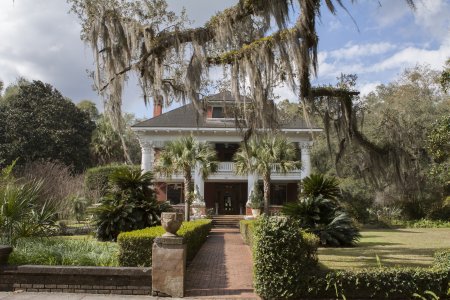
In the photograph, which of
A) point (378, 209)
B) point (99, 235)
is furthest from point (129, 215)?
point (378, 209)

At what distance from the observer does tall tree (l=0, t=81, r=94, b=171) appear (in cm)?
3700

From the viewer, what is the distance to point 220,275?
9008 mm

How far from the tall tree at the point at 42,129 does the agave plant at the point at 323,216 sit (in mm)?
27062

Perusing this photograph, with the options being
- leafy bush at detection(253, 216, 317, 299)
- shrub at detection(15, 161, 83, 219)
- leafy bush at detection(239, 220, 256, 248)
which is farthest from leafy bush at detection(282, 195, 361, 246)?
shrub at detection(15, 161, 83, 219)

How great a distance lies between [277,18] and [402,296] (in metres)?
5.72

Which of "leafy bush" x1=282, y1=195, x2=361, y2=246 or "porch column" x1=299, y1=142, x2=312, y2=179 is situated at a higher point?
"porch column" x1=299, y1=142, x2=312, y2=179

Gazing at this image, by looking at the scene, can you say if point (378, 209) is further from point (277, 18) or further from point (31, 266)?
point (31, 266)

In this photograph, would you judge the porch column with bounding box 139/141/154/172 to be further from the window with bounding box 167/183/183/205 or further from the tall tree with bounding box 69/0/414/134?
the tall tree with bounding box 69/0/414/134

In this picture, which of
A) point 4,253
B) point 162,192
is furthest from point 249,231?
Result: point 162,192

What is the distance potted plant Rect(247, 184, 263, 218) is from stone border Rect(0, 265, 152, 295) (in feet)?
65.5

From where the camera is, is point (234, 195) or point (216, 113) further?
point (234, 195)

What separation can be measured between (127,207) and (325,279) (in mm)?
8641

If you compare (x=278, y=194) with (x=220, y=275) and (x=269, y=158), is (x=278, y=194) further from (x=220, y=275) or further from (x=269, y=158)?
(x=220, y=275)

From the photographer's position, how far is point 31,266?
24.5ft
